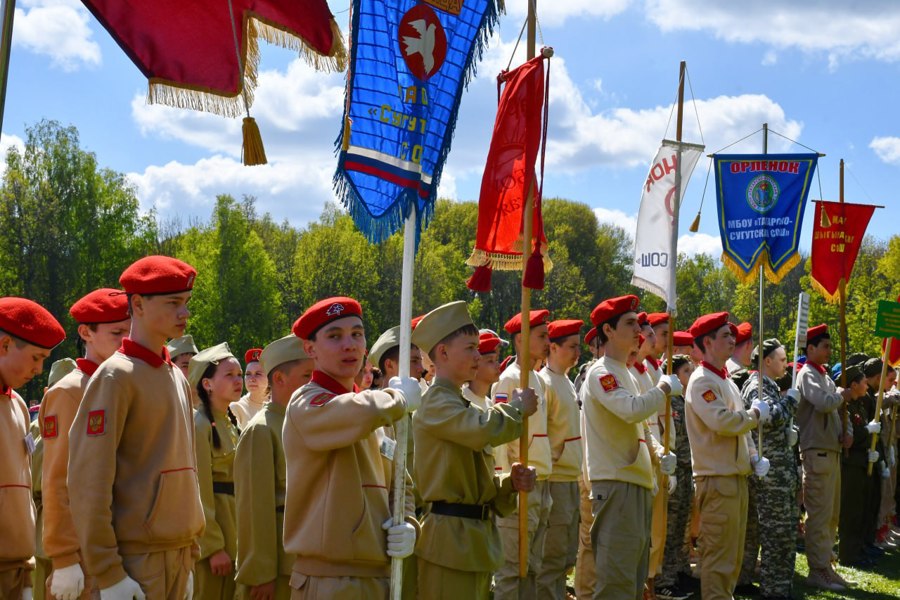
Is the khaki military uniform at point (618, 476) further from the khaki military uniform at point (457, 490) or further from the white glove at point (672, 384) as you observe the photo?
the khaki military uniform at point (457, 490)

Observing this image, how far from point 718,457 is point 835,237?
5459 millimetres

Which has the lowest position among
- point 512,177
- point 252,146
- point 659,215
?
point 252,146

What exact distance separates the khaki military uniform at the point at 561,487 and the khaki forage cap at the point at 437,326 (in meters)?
2.97

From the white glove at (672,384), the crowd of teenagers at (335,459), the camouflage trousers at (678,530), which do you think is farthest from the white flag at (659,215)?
the camouflage trousers at (678,530)

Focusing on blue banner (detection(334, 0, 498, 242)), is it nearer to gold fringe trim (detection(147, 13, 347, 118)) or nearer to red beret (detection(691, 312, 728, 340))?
gold fringe trim (detection(147, 13, 347, 118))

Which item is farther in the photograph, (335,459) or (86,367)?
(86,367)

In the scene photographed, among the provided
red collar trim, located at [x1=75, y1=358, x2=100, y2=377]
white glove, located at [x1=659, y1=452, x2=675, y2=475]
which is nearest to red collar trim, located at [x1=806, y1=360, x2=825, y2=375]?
white glove, located at [x1=659, y1=452, x2=675, y2=475]

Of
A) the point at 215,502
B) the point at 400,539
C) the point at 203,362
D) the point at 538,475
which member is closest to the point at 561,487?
the point at 538,475

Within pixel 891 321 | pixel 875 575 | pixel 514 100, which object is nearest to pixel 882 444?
pixel 891 321

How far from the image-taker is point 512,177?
247 inches

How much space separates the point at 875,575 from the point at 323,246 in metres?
38.3

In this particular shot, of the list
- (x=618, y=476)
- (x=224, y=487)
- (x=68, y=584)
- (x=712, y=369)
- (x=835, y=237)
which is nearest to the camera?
(x=68, y=584)

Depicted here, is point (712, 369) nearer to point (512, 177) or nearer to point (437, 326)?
point (512, 177)

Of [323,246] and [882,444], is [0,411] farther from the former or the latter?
[323,246]
